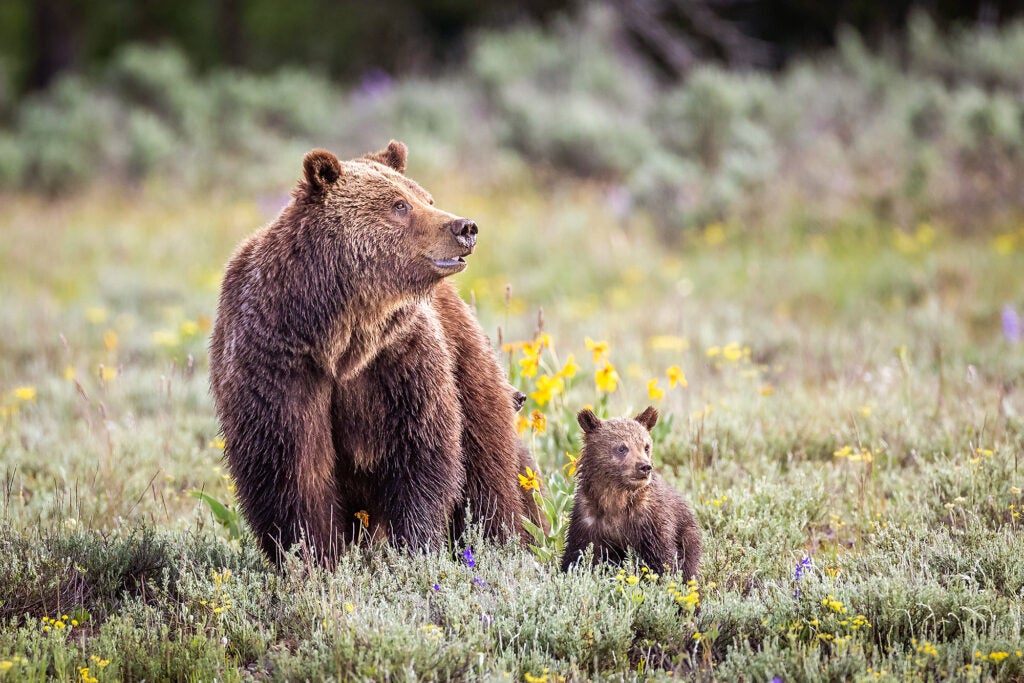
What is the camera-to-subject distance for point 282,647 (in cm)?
364

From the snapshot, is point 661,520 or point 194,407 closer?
point 661,520

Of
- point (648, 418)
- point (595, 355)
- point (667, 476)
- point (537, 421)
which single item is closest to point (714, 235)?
point (667, 476)

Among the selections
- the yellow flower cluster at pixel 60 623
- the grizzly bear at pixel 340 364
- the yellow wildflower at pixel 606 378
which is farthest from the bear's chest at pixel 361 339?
the yellow flower cluster at pixel 60 623

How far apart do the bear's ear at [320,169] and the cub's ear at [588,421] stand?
1309 mm

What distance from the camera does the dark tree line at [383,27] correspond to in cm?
1936

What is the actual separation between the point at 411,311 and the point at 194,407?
359 cm

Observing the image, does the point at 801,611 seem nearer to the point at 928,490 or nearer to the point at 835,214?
the point at 928,490

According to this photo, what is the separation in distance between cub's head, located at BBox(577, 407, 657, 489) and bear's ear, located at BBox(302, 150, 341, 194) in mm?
1316

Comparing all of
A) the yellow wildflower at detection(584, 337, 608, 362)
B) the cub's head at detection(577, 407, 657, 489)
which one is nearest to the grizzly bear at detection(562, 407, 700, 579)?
the cub's head at detection(577, 407, 657, 489)

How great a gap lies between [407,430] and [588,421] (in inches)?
28.3

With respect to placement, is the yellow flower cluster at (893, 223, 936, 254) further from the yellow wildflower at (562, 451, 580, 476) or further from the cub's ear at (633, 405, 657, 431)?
the cub's ear at (633, 405, 657, 431)

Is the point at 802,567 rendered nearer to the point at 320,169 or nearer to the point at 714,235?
the point at 320,169

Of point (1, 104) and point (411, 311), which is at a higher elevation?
point (1, 104)

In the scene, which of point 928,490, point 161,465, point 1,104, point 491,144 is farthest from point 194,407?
point 1,104
